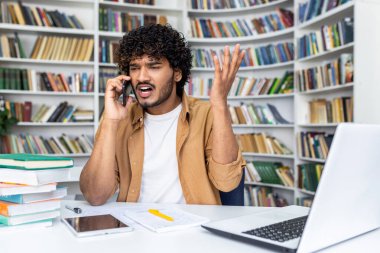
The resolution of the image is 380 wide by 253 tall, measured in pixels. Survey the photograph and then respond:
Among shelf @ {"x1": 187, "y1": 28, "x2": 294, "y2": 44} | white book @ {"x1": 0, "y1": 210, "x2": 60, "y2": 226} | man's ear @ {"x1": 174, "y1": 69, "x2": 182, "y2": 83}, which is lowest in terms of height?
white book @ {"x1": 0, "y1": 210, "x2": 60, "y2": 226}

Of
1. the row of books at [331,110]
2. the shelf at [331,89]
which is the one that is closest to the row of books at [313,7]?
the shelf at [331,89]

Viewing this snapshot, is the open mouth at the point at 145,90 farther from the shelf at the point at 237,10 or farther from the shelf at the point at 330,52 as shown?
the shelf at the point at 237,10

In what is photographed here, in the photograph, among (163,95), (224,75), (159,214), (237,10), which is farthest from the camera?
(237,10)

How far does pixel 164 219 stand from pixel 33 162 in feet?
1.27

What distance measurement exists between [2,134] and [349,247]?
11.4 feet

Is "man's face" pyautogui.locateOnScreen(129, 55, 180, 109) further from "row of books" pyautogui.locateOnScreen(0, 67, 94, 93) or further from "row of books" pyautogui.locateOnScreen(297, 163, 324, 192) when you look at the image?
"row of books" pyautogui.locateOnScreen(0, 67, 94, 93)

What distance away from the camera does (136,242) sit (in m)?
0.90

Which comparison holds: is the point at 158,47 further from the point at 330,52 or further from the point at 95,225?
the point at 330,52

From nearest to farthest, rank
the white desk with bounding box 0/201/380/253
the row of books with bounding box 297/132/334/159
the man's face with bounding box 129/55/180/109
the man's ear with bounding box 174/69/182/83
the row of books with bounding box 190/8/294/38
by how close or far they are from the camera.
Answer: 1. the white desk with bounding box 0/201/380/253
2. the man's face with bounding box 129/55/180/109
3. the man's ear with bounding box 174/69/182/83
4. the row of books with bounding box 297/132/334/159
5. the row of books with bounding box 190/8/294/38

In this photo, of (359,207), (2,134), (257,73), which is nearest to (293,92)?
(257,73)

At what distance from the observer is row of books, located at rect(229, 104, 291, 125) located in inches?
163

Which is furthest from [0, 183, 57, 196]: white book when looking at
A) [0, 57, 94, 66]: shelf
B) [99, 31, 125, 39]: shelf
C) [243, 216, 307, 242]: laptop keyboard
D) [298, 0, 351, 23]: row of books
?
[99, 31, 125, 39]: shelf

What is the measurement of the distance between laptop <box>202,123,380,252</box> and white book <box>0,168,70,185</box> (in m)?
0.44

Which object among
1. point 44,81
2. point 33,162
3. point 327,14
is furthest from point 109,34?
point 33,162
